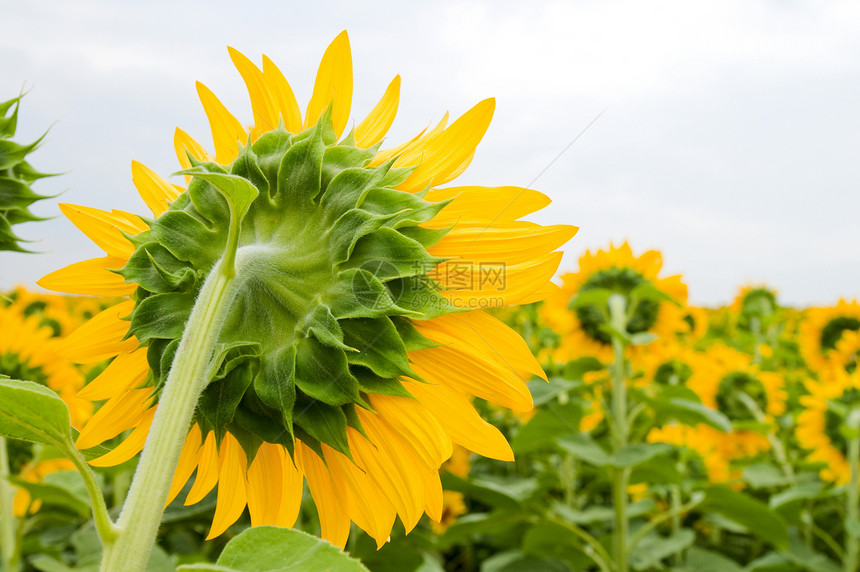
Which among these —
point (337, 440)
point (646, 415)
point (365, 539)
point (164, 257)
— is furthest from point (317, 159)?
point (646, 415)

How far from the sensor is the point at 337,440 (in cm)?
84

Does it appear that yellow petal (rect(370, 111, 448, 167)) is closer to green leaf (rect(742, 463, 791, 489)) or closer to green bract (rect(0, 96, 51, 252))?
green bract (rect(0, 96, 51, 252))

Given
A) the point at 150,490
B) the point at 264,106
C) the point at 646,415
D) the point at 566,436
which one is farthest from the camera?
the point at 646,415

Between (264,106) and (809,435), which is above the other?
(264,106)

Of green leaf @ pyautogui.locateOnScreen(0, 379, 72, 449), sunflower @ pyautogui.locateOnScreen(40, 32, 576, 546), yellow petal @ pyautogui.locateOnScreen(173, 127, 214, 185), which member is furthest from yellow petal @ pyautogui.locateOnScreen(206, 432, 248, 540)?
yellow petal @ pyautogui.locateOnScreen(173, 127, 214, 185)

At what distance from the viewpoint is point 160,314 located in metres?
0.84

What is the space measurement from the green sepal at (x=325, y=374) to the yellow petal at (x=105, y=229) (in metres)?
0.39

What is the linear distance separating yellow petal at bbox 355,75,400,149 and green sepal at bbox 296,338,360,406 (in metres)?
0.32

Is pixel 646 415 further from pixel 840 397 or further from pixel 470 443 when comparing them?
pixel 470 443

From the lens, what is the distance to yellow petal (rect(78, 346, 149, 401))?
0.99 meters

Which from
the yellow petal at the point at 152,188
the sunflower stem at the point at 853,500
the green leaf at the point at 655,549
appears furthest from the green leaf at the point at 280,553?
the sunflower stem at the point at 853,500

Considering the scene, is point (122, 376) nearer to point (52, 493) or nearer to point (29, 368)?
point (52, 493)

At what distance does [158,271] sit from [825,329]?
16.1 ft

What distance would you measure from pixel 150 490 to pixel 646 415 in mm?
3777
